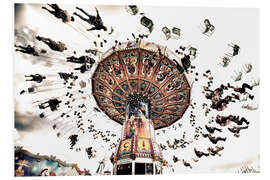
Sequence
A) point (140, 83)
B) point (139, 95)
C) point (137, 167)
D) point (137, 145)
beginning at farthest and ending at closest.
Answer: point (139, 95)
point (140, 83)
point (137, 145)
point (137, 167)

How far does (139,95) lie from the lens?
888 centimetres

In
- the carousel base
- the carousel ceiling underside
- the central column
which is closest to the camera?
the carousel base

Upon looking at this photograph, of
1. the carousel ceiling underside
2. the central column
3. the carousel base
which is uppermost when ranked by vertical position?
the carousel ceiling underside

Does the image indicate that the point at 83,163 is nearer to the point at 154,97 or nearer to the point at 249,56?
the point at 154,97

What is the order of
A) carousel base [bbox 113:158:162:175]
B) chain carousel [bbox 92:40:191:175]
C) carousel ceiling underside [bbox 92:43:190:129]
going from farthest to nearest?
carousel ceiling underside [bbox 92:43:190:129] < chain carousel [bbox 92:40:191:175] < carousel base [bbox 113:158:162:175]

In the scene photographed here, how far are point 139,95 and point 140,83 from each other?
0.51 meters

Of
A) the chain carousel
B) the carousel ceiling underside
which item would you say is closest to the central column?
the chain carousel

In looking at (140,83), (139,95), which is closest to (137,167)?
(139,95)

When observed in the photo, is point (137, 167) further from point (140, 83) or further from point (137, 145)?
point (140, 83)

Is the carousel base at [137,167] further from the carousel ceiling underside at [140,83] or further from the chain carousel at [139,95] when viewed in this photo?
the carousel ceiling underside at [140,83]

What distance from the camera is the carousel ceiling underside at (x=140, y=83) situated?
7957 millimetres

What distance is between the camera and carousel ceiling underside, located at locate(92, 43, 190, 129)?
7.96 meters

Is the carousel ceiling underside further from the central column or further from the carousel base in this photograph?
the carousel base

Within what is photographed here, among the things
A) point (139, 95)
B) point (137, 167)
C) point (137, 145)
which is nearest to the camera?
point (137, 167)
